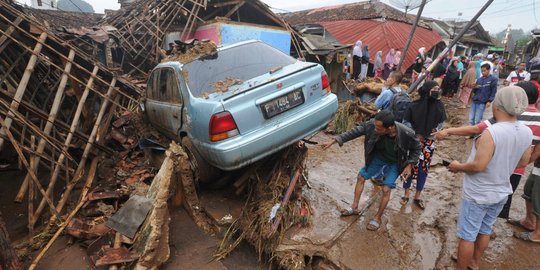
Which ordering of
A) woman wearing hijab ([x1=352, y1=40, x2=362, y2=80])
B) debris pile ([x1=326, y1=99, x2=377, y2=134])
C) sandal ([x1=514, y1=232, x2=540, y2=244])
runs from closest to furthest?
sandal ([x1=514, y1=232, x2=540, y2=244]) < debris pile ([x1=326, y1=99, x2=377, y2=134]) < woman wearing hijab ([x1=352, y1=40, x2=362, y2=80])

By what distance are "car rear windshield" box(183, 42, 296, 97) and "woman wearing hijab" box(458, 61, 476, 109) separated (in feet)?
24.7

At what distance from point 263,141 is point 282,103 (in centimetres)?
51

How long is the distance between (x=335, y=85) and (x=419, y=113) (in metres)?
8.37

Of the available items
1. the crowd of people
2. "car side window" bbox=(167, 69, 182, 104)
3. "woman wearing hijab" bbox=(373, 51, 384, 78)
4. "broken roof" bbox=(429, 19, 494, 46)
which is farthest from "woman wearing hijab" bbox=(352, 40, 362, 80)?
"broken roof" bbox=(429, 19, 494, 46)

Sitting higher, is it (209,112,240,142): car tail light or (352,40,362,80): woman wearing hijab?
(209,112,240,142): car tail light

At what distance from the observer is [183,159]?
341cm

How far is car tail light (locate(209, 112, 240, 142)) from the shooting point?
2914mm

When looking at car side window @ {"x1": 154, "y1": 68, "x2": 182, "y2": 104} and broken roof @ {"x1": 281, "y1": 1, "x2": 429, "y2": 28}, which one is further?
broken roof @ {"x1": 281, "y1": 1, "x2": 429, "y2": 28}

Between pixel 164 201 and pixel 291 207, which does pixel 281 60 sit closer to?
pixel 291 207

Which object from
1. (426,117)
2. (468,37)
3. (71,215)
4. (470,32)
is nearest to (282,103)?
(426,117)

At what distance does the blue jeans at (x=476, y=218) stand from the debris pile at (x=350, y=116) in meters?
4.98

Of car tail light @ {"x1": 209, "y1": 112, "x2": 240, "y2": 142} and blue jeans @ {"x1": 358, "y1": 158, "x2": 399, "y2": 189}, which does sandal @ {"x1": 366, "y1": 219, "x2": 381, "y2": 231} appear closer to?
blue jeans @ {"x1": 358, "y1": 158, "x2": 399, "y2": 189}

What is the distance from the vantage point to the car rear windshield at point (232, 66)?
11.2 ft

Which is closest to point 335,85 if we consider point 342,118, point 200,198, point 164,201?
point 342,118
